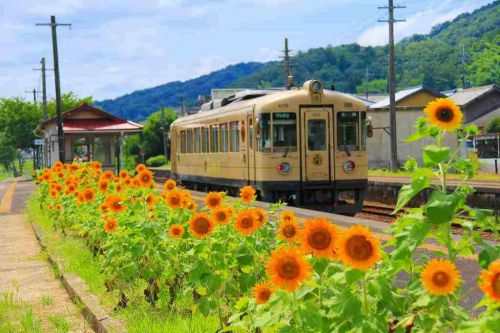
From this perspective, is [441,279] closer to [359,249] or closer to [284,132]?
[359,249]

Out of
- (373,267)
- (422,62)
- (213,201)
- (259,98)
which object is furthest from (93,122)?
(422,62)

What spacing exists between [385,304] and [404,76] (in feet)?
477

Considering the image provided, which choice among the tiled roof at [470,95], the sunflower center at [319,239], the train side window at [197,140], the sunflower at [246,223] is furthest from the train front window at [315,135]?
the tiled roof at [470,95]

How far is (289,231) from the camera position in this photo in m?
4.05

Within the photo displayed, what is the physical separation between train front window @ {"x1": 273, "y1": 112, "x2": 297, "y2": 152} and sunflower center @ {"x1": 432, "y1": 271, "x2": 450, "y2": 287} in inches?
547

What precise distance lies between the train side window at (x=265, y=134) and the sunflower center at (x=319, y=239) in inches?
528

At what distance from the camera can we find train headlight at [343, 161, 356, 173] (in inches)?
667

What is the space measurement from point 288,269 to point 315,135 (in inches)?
548

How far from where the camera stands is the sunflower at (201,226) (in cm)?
468

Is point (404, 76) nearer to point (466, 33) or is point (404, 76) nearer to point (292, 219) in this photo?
point (466, 33)

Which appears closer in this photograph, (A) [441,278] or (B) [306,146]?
(A) [441,278]

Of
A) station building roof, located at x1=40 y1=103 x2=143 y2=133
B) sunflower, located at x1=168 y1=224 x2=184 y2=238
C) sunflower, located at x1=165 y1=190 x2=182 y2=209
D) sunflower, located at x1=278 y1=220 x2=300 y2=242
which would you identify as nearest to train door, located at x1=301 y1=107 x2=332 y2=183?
sunflower, located at x1=165 y1=190 x2=182 y2=209

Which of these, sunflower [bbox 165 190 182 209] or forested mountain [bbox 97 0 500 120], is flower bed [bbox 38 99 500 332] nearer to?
sunflower [bbox 165 190 182 209]

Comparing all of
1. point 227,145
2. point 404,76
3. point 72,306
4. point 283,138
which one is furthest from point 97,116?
point 404,76
